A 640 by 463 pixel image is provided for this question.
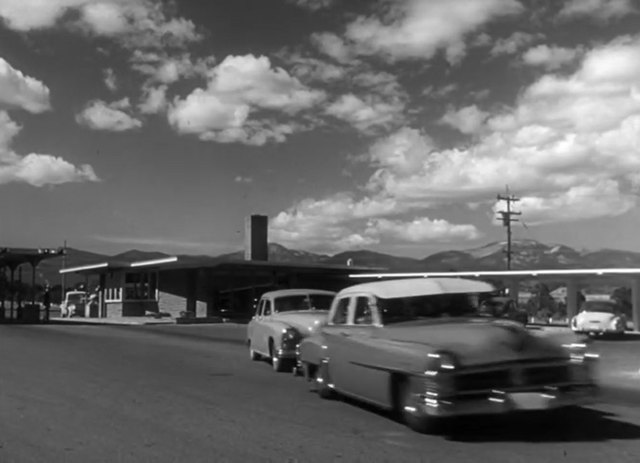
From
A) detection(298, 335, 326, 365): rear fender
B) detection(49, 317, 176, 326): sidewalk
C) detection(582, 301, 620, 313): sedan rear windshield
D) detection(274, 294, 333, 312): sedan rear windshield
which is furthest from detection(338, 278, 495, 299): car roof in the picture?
detection(49, 317, 176, 326): sidewalk

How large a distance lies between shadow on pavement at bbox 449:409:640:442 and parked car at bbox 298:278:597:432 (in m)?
0.34

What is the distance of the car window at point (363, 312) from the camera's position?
9455mm

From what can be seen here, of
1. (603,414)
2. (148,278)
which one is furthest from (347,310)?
(148,278)

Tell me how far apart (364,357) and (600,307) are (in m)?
25.1

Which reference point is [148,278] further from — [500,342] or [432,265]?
[500,342]

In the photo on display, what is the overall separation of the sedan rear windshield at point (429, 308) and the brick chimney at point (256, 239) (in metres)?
39.7

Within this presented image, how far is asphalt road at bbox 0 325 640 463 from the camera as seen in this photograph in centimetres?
709

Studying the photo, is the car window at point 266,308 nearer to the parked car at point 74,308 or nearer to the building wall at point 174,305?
the building wall at point 174,305

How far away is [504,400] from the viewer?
755cm

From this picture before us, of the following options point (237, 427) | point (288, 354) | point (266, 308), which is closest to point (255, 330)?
point (266, 308)

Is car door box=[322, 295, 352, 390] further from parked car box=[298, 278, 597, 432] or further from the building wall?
the building wall

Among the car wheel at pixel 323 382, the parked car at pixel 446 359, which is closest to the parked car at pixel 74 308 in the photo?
the car wheel at pixel 323 382

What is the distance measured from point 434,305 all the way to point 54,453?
4.38 metres

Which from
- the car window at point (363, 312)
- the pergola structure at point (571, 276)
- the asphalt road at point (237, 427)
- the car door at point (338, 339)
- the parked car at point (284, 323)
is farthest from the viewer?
the pergola structure at point (571, 276)
